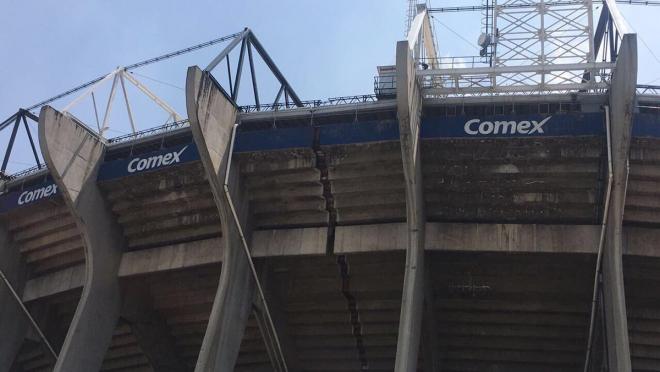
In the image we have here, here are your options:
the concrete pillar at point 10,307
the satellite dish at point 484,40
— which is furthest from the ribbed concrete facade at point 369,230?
the satellite dish at point 484,40

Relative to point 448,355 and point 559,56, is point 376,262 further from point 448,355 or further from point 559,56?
point 559,56

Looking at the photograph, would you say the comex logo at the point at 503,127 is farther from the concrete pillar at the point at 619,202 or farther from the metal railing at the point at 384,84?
the metal railing at the point at 384,84

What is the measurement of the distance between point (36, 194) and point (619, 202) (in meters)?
24.2

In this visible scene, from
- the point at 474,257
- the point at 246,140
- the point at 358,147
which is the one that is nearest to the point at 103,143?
the point at 246,140

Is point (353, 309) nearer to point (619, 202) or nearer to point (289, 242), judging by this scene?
point (289, 242)

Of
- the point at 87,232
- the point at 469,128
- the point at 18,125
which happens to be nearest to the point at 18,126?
the point at 18,125

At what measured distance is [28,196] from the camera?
33656 mm

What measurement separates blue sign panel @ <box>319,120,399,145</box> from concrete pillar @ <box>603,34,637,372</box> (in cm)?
750

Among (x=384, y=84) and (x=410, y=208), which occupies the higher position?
(x=384, y=84)

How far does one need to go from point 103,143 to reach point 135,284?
6356 mm

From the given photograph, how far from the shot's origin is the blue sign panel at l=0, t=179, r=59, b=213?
107ft

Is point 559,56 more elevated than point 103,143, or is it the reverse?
point 559,56

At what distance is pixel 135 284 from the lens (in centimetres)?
3294

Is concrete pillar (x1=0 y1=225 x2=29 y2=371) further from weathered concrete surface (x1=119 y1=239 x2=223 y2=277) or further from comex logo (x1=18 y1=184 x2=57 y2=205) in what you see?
weathered concrete surface (x1=119 y1=239 x2=223 y2=277)
